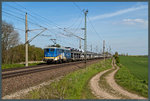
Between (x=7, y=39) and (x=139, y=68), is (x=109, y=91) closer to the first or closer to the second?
(x=139, y=68)

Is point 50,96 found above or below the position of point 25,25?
below

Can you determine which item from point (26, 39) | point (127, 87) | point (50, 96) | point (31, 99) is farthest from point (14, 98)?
point (26, 39)

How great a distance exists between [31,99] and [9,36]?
29.6 m

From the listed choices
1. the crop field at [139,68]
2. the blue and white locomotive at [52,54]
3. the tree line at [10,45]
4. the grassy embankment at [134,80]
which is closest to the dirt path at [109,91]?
the grassy embankment at [134,80]

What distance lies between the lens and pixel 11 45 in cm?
3791

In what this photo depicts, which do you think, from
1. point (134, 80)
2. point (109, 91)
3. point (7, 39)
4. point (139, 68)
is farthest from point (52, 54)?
point (109, 91)

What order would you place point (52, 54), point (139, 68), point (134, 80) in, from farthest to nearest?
point (52, 54)
point (139, 68)
point (134, 80)

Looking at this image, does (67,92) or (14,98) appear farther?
(67,92)

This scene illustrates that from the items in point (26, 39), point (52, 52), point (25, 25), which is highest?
point (25, 25)

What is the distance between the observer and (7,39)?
3588cm

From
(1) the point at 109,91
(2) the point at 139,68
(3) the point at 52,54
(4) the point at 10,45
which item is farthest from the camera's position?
(4) the point at 10,45

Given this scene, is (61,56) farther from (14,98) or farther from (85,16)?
(14,98)

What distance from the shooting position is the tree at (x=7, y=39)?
33.9m

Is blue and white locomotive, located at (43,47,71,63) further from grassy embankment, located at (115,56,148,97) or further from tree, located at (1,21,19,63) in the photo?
grassy embankment, located at (115,56,148,97)
